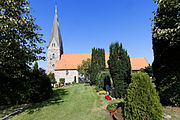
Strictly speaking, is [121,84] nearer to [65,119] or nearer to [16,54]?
[65,119]

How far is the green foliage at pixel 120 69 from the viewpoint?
1014 centimetres

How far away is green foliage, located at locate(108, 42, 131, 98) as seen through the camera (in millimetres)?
10141

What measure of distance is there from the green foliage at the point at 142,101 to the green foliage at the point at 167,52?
2.69 m

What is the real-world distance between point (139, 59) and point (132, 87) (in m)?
37.5

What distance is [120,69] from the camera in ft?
33.4

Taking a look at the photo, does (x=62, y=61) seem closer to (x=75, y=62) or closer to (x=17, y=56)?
(x=75, y=62)

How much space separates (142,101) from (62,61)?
3709cm

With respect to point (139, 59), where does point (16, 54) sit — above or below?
below

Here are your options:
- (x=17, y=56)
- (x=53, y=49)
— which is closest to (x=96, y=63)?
(x=17, y=56)

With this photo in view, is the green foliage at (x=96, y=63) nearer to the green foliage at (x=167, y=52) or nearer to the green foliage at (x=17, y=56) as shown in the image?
the green foliage at (x=17, y=56)

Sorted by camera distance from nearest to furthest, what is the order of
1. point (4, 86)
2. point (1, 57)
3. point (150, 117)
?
point (150, 117)
point (1, 57)
point (4, 86)

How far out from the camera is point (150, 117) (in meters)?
4.12

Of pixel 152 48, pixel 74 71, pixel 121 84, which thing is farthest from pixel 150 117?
pixel 74 71

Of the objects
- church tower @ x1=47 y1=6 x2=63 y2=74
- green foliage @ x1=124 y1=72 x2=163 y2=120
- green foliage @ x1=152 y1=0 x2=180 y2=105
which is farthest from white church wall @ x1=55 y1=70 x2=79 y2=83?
green foliage @ x1=124 y1=72 x2=163 y2=120
